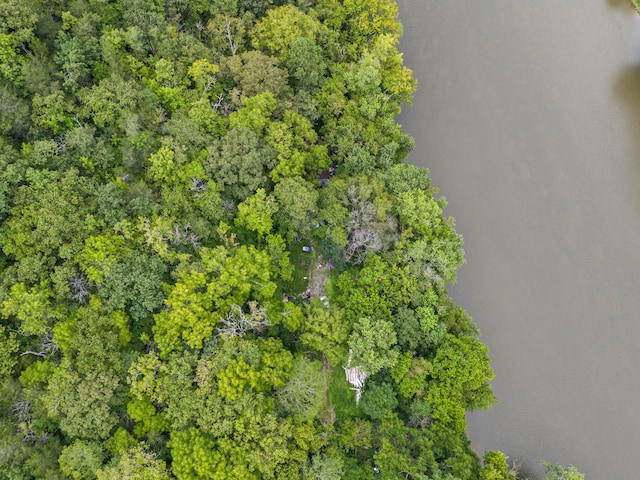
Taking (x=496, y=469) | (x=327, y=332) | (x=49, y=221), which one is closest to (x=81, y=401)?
(x=49, y=221)

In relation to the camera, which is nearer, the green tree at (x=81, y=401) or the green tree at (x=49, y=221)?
the green tree at (x=81, y=401)

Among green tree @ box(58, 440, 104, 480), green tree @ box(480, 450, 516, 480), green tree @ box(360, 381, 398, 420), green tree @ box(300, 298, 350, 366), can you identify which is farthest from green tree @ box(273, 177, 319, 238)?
green tree @ box(480, 450, 516, 480)

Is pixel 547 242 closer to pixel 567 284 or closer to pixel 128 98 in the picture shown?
pixel 567 284

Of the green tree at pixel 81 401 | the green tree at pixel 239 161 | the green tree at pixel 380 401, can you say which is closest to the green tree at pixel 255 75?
the green tree at pixel 239 161

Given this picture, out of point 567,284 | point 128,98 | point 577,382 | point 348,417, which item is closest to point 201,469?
point 348,417

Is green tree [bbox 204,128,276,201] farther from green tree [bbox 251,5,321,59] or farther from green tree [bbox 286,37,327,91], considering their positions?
green tree [bbox 251,5,321,59]

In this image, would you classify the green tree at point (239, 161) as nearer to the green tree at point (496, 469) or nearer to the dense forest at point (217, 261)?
the dense forest at point (217, 261)

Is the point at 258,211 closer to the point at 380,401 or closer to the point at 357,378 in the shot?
the point at 357,378
